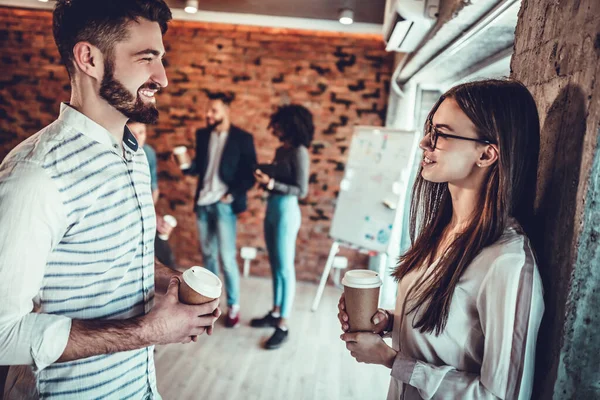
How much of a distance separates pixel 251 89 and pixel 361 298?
3.64 metres

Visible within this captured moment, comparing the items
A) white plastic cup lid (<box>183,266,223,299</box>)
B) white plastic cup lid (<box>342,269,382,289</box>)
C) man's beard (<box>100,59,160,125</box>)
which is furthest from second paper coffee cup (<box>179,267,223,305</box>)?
man's beard (<box>100,59,160,125</box>)

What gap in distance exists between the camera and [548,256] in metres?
1.00

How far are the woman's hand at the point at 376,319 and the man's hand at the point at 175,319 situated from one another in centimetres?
33

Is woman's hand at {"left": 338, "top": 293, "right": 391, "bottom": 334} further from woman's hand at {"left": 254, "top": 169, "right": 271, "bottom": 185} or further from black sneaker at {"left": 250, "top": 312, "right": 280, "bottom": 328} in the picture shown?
black sneaker at {"left": 250, "top": 312, "right": 280, "bottom": 328}

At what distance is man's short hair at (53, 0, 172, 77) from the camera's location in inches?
42.7

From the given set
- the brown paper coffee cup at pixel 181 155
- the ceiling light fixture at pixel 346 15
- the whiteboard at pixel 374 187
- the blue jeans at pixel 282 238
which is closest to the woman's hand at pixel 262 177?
the blue jeans at pixel 282 238

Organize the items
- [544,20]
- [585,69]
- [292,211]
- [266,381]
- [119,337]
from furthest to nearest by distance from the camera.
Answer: [292,211], [266,381], [544,20], [119,337], [585,69]

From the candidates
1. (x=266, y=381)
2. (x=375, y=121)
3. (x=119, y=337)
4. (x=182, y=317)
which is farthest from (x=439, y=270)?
(x=375, y=121)

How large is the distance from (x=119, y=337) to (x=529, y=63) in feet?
4.00

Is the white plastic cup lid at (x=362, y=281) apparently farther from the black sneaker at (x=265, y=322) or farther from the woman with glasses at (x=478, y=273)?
the black sneaker at (x=265, y=322)

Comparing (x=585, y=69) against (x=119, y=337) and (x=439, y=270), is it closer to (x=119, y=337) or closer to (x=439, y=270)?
(x=439, y=270)

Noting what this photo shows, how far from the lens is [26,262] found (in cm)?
86

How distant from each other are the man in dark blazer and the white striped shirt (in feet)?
6.56

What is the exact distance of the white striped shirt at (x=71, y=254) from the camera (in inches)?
34.1
